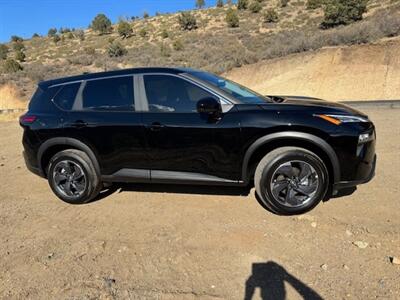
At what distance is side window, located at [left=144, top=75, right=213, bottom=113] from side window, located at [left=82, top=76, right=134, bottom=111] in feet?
0.86

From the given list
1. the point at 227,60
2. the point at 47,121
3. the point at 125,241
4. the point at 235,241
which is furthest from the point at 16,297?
the point at 227,60

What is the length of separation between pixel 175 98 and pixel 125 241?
1791mm

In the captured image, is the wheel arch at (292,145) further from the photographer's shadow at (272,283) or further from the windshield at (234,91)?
the photographer's shadow at (272,283)

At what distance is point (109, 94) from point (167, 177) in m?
1.33

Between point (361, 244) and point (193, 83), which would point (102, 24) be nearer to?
point (193, 83)

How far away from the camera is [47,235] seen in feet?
14.7

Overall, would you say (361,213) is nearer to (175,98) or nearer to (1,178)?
(175,98)

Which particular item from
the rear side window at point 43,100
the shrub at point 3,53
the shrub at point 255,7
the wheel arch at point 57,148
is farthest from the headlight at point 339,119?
the shrub at point 3,53

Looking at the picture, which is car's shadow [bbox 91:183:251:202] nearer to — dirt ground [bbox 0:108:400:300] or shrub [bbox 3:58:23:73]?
dirt ground [bbox 0:108:400:300]

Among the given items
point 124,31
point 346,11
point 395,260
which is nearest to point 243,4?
point 124,31

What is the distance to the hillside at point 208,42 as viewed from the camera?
26062 millimetres

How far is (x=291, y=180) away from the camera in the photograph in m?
4.46

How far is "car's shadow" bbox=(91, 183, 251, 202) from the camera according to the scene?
5.45 meters

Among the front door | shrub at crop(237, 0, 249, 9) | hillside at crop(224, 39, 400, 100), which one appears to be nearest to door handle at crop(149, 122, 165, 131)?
the front door
